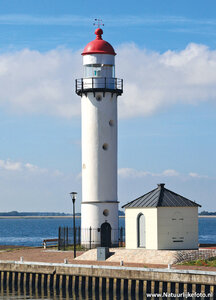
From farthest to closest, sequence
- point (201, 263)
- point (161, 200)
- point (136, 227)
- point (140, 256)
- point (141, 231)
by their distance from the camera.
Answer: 1. point (136, 227)
2. point (141, 231)
3. point (161, 200)
4. point (140, 256)
5. point (201, 263)

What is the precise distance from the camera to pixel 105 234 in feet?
186

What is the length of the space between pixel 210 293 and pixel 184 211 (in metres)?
12.6

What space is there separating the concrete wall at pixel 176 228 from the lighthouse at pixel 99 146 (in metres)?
8.39

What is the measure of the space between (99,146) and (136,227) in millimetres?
8793

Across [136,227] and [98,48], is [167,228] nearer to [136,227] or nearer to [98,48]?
[136,227]

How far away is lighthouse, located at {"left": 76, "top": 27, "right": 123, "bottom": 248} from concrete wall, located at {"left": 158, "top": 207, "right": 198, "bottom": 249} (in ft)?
27.5

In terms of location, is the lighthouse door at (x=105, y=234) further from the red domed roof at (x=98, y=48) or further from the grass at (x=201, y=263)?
the red domed roof at (x=98, y=48)

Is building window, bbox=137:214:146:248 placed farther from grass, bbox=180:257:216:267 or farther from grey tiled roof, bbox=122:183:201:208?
grass, bbox=180:257:216:267

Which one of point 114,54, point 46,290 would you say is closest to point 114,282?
point 46,290

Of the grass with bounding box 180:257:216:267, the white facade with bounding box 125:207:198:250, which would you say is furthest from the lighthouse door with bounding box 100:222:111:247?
the grass with bounding box 180:257:216:267

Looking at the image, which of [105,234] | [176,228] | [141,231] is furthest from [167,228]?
[105,234]

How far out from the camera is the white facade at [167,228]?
48.7 m

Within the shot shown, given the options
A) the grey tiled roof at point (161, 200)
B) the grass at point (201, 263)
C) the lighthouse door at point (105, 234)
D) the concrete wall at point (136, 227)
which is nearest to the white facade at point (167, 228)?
the concrete wall at point (136, 227)

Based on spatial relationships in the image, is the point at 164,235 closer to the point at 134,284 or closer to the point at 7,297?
the point at 134,284
